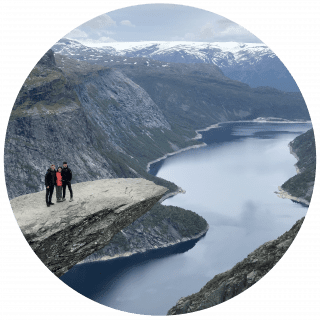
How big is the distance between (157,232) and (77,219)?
8909 millimetres

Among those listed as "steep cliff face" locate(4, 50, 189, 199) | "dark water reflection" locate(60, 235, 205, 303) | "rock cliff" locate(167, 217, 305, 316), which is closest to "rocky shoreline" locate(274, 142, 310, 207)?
"rock cliff" locate(167, 217, 305, 316)

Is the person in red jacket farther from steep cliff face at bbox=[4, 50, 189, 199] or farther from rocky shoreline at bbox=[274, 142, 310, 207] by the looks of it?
rocky shoreline at bbox=[274, 142, 310, 207]

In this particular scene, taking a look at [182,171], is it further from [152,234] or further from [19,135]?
[19,135]

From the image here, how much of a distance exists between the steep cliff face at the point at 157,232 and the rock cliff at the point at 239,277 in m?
3.28

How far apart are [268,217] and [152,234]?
26.1 ft

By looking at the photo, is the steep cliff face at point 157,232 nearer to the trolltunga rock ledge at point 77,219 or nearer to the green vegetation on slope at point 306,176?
the trolltunga rock ledge at point 77,219

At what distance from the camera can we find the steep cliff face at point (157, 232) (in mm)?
17800

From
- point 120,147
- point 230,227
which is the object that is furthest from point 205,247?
point 120,147

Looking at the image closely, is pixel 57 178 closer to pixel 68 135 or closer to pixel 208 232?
pixel 208 232

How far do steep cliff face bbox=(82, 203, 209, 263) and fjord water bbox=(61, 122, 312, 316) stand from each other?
54 centimetres

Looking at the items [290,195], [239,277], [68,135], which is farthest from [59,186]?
[290,195]

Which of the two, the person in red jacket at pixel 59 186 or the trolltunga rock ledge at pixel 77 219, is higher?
the person in red jacket at pixel 59 186

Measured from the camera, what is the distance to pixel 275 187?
2158 cm

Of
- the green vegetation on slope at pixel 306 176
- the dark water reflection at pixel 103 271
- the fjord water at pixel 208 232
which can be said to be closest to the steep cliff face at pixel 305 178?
the green vegetation on slope at pixel 306 176
